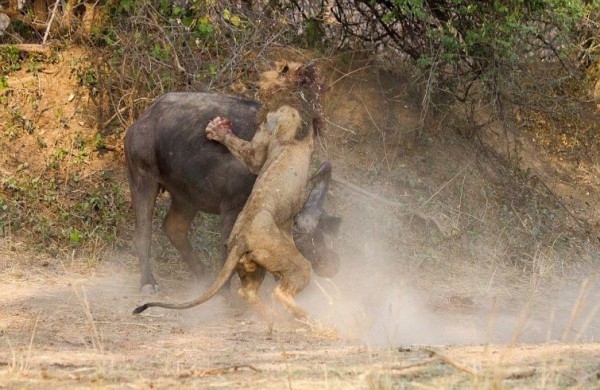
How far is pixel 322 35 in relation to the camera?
1209 cm

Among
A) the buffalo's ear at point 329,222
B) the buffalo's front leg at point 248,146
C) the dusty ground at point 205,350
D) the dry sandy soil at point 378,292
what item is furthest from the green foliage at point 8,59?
the buffalo's ear at point 329,222

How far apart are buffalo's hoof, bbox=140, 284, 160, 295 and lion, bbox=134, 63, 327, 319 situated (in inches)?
63.4

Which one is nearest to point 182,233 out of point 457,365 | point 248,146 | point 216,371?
point 248,146

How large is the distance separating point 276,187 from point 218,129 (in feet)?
3.43

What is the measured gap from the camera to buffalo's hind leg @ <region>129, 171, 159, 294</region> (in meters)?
8.86

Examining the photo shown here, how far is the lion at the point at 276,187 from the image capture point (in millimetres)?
6992

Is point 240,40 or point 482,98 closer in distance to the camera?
point 240,40

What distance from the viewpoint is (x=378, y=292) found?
9.45 m

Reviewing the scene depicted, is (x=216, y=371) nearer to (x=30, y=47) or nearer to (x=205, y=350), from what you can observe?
(x=205, y=350)

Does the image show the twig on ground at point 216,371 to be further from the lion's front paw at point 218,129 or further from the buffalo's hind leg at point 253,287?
the lion's front paw at point 218,129

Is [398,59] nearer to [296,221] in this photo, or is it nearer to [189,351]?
[296,221]

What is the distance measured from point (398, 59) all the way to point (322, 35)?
1.15 metres

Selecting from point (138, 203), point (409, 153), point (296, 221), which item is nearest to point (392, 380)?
point (296, 221)

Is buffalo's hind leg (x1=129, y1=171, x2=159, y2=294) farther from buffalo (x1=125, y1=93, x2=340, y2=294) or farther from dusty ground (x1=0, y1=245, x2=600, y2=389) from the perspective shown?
dusty ground (x1=0, y1=245, x2=600, y2=389)
